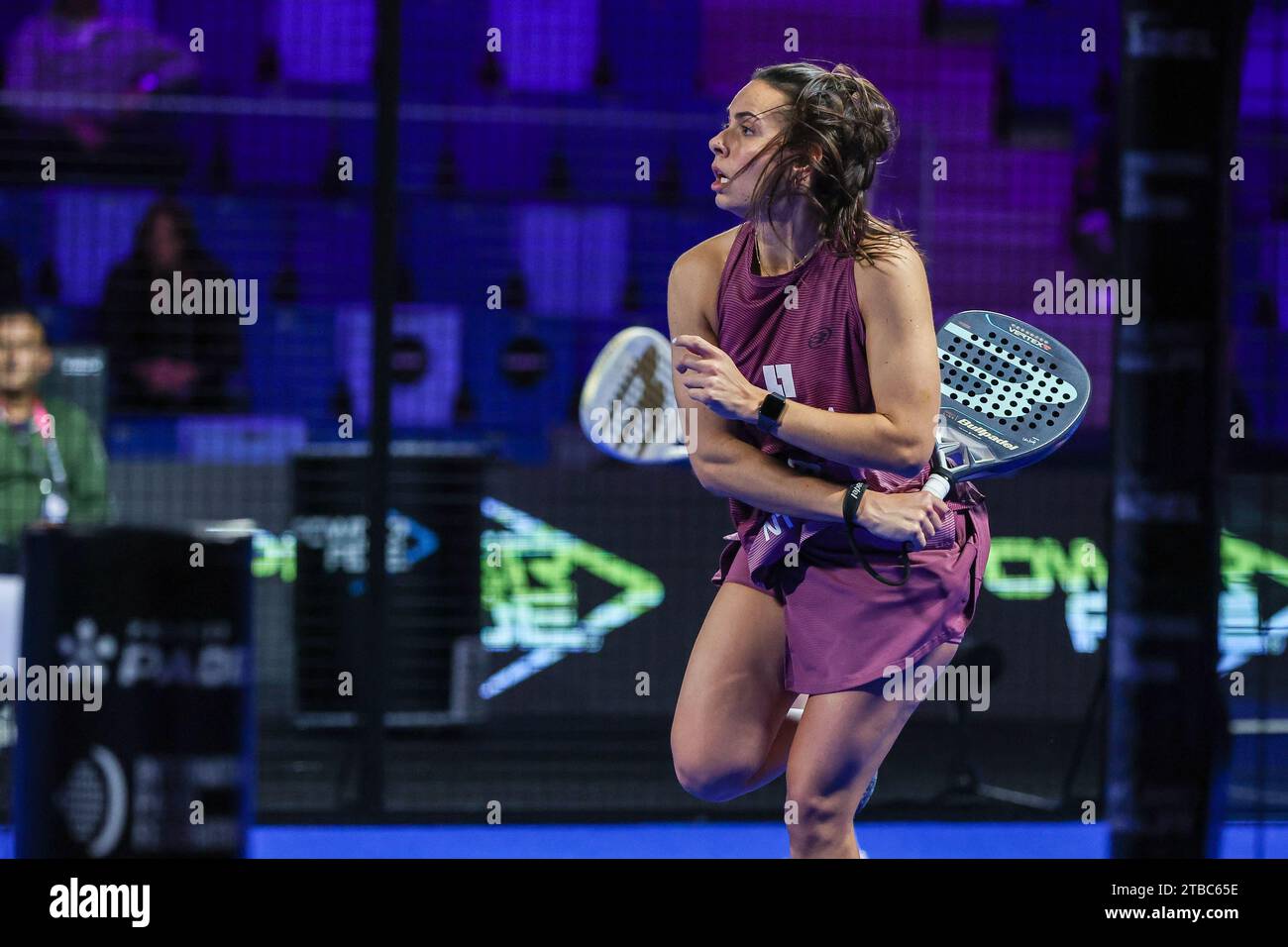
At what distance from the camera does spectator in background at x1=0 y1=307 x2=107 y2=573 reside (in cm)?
579

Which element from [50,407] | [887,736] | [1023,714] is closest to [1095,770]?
[1023,714]

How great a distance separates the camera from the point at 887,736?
3.10 meters

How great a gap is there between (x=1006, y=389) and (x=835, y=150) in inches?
25.9

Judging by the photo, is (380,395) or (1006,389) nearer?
(1006,389)

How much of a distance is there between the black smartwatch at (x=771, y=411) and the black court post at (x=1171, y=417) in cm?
70

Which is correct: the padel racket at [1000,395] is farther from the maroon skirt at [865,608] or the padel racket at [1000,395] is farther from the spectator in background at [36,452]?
the spectator in background at [36,452]

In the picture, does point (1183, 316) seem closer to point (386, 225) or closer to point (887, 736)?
point (887, 736)

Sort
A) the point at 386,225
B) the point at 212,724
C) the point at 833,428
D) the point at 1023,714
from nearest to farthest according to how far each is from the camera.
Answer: the point at 833,428
the point at 212,724
the point at 386,225
the point at 1023,714

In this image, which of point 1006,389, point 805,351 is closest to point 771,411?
point 805,351

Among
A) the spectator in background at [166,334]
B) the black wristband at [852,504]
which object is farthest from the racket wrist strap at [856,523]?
the spectator in background at [166,334]

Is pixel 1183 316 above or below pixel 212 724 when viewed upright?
above

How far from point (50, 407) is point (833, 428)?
13.1 ft

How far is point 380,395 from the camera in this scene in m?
5.42

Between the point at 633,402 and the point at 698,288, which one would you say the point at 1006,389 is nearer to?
the point at 698,288
